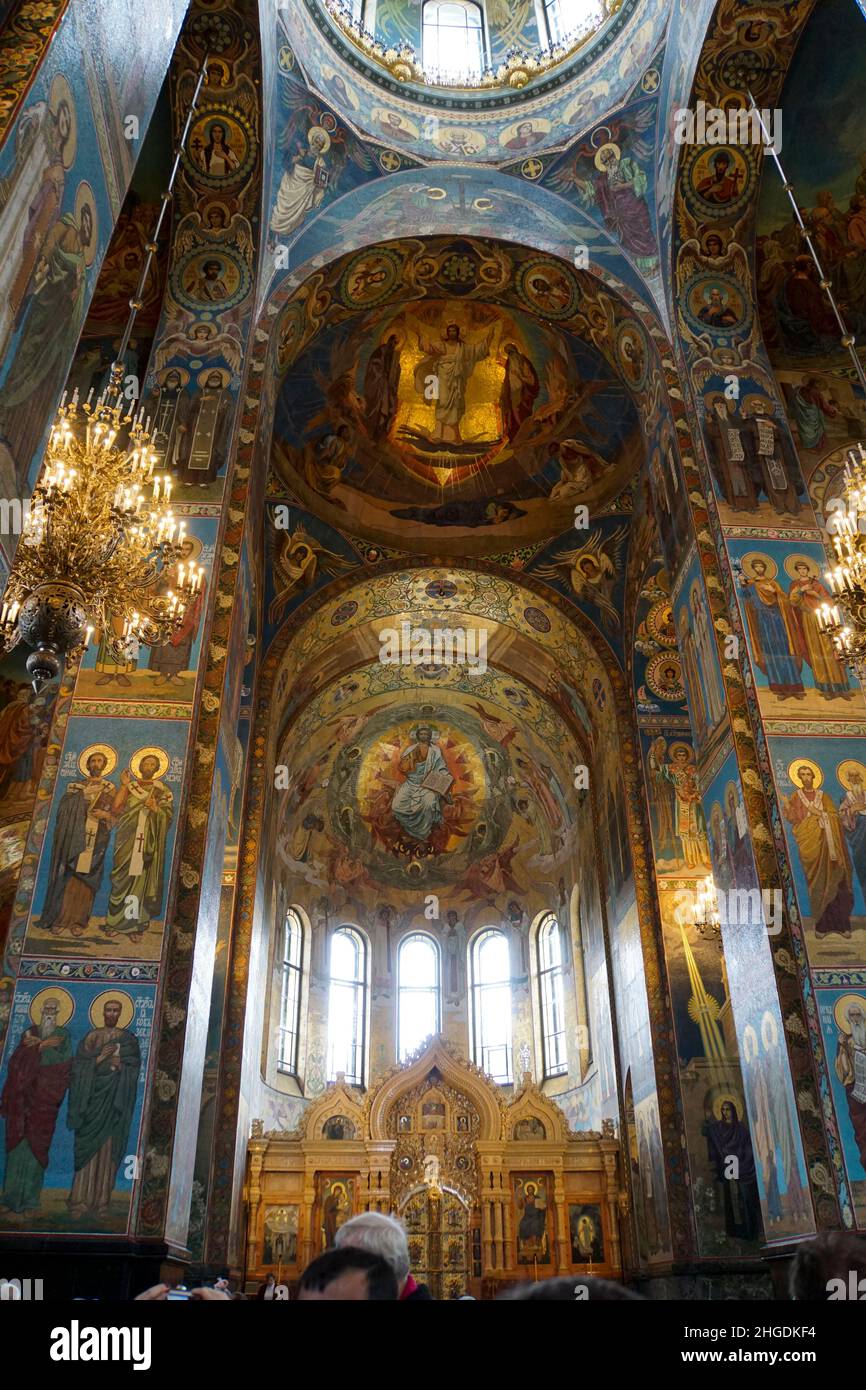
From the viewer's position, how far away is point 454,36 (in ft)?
44.9

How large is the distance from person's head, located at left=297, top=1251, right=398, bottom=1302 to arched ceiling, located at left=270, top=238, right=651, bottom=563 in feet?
36.8

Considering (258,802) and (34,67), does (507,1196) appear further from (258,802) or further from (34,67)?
(34,67)

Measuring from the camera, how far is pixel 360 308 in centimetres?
1284

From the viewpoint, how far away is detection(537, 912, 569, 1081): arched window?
18578 millimetres

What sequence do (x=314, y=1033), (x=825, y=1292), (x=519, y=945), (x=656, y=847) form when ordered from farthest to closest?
(x=519, y=945)
(x=314, y=1033)
(x=656, y=847)
(x=825, y=1292)

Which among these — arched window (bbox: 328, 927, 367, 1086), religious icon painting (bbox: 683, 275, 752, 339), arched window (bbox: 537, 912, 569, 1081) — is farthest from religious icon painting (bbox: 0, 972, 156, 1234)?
arched window (bbox: 537, 912, 569, 1081)

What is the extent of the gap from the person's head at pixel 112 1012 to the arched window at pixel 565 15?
42.0 ft

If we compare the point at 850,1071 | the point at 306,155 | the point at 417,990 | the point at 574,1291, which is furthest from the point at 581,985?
the point at 574,1291

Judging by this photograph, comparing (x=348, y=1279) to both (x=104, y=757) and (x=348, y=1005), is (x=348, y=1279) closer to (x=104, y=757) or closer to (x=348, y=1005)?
(x=104, y=757)

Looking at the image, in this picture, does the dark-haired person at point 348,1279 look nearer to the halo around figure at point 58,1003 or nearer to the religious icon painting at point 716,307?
the halo around figure at point 58,1003

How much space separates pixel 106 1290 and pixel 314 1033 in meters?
12.9
